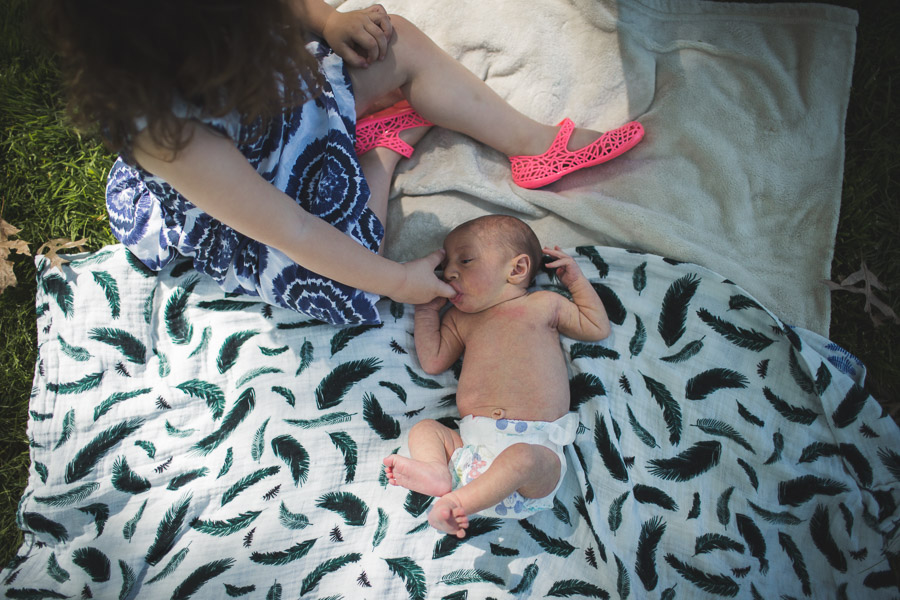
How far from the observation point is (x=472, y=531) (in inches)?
75.2

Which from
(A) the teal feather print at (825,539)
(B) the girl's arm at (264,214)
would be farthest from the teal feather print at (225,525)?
(A) the teal feather print at (825,539)

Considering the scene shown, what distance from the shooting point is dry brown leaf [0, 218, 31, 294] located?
7.54 feet

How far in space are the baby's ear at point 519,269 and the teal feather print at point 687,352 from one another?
546mm

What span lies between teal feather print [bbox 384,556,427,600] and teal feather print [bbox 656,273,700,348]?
108 cm

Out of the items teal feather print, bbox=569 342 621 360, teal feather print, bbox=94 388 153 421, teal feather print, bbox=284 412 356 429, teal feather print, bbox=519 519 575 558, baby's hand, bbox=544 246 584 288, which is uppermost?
baby's hand, bbox=544 246 584 288

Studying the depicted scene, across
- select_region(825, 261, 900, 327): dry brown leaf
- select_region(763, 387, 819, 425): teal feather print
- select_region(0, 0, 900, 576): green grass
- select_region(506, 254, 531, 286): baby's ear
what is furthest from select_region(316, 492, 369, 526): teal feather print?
select_region(825, 261, 900, 327): dry brown leaf

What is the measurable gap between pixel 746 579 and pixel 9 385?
2613 mm

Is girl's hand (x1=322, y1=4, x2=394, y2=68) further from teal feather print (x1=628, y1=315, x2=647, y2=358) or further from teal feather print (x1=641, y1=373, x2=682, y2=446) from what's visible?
teal feather print (x1=641, y1=373, x2=682, y2=446)

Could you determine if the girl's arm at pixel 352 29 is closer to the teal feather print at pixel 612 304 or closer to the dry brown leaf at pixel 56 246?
the teal feather print at pixel 612 304

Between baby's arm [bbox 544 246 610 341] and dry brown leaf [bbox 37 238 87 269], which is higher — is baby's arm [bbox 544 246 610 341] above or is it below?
below

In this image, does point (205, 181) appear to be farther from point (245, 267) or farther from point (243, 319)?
point (243, 319)

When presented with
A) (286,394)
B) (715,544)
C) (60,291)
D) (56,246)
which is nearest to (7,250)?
(56,246)

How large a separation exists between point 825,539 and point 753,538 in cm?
21

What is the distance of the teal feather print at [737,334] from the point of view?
1.98 metres
